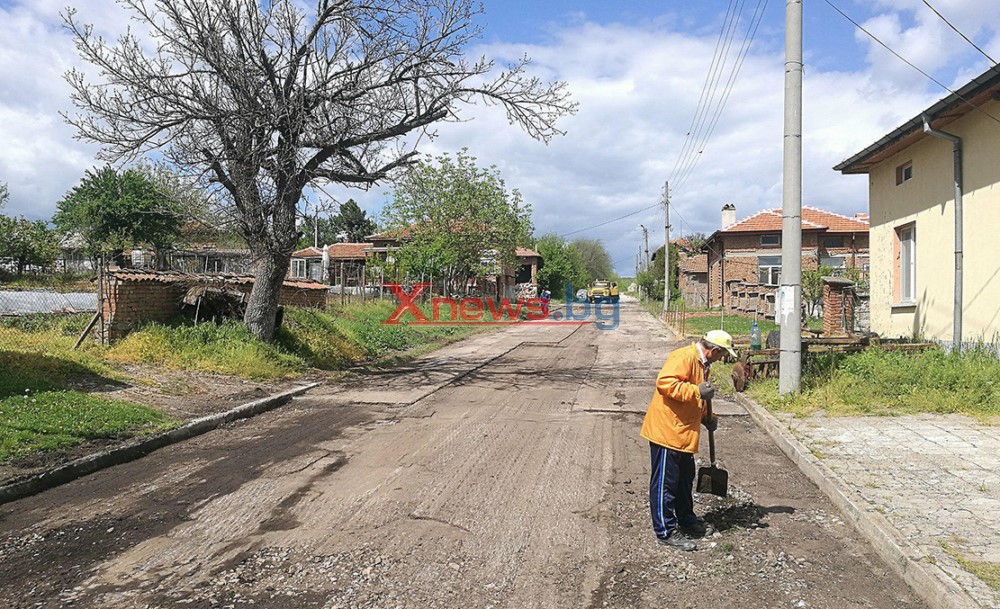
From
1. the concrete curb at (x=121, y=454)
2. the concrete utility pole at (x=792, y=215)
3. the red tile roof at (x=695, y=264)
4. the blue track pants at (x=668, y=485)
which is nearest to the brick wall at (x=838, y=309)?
the concrete utility pole at (x=792, y=215)

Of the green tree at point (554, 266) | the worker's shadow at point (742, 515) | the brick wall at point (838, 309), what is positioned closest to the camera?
the worker's shadow at point (742, 515)

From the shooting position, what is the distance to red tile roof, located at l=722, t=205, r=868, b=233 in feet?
121

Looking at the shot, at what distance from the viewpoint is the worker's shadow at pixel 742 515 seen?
16.8 feet

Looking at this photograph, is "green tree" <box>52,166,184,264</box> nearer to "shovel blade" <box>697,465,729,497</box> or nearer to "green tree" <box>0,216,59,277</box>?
"green tree" <box>0,216,59,277</box>

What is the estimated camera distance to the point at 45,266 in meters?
31.9

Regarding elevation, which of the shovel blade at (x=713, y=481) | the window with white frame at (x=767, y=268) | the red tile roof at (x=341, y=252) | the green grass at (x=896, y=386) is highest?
the red tile roof at (x=341, y=252)

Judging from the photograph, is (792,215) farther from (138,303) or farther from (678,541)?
(138,303)

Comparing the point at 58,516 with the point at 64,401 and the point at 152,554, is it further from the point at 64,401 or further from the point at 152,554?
the point at 64,401

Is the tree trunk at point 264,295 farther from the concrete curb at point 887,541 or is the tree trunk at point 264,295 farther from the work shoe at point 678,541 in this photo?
the work shoe at point 678,541

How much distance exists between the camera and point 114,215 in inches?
1615

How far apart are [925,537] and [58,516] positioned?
6.02m

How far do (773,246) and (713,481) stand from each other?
117 ft

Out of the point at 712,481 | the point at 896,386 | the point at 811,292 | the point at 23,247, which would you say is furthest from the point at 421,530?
the point at 23,247

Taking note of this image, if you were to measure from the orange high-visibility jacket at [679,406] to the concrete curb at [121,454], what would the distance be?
4.94m
